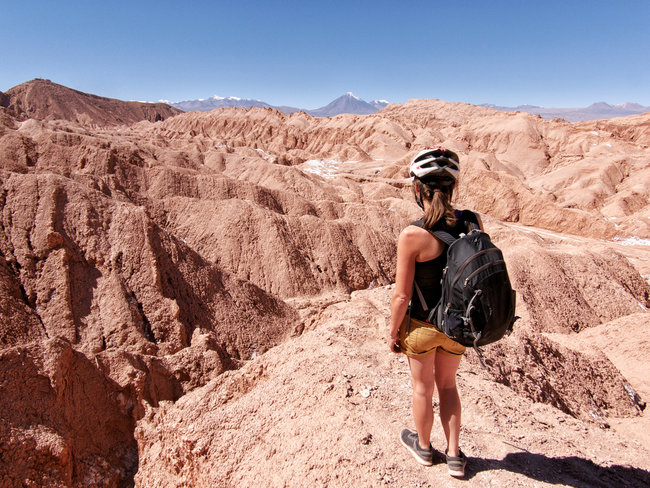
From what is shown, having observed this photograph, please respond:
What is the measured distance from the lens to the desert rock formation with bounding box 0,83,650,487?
10.2 feet

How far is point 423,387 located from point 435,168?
1349 mm

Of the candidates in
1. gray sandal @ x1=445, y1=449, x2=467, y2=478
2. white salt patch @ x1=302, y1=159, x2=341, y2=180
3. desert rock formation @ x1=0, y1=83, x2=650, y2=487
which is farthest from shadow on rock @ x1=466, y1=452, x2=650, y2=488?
white salt patch @ x1=302, y1=159, x2=341, y2=180

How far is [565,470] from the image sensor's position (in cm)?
278

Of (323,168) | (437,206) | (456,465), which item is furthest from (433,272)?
(323,168)

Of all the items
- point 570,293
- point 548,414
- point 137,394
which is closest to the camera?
point 548,414

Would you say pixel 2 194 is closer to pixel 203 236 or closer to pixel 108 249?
pixel 108 249

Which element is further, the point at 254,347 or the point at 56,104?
the point at 56,104

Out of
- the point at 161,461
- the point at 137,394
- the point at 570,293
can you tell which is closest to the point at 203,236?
the point at 137,394

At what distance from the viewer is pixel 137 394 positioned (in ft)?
17.4

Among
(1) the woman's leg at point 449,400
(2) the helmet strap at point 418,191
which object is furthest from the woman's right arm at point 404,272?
(1) the woman's leg at point 449,400

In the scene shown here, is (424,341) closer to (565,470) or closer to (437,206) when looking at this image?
(437,206)

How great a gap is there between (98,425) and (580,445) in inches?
205

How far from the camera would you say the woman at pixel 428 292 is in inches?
86.4

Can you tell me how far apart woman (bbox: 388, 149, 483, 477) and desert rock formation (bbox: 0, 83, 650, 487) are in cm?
45
